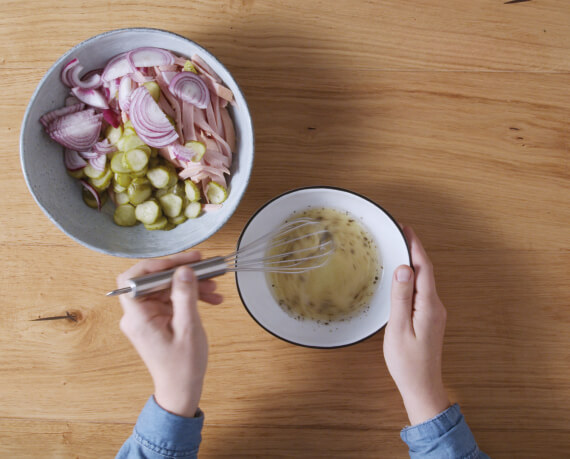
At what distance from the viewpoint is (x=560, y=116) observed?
2.97ft

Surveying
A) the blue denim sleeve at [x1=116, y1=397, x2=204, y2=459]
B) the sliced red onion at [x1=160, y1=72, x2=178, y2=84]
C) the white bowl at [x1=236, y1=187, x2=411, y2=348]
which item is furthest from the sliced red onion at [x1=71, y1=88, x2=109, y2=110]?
the blue denim sleeve at [x1=116, y1=397, x2=204, y2=459]

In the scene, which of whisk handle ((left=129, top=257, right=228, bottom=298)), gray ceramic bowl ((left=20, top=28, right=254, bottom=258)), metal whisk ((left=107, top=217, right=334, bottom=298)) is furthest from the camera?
metal whisk ((left=107, top=217, right=334, bottom=298))

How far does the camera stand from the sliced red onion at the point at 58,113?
0.76 m

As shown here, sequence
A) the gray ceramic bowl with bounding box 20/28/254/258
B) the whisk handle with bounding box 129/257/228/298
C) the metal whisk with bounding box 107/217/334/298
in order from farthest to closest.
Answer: the metal whisk with bounding box 107/217/334/298 < the gray ceramic bowl with bounding box 20/28/254/258 < the whisk handle with bounding box 129/257/228/298

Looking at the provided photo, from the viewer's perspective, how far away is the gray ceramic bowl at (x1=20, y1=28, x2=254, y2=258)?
73cm

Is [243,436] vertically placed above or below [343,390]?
below

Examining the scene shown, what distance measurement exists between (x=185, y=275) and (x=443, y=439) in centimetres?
53

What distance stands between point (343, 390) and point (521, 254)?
441 mm

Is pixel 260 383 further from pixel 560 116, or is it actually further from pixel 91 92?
pixel 560 116

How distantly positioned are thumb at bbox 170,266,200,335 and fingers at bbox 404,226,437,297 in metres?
0.39

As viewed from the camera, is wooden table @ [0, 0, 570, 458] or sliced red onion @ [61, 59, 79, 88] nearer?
sliced red onion @ [61, 59, 79, 88]

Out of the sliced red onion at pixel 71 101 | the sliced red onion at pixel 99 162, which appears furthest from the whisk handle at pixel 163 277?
the sliced red onion at pixel 71 101

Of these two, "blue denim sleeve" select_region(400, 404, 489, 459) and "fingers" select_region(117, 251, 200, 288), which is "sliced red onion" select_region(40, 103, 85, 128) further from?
"blue denim sleeve" select_region(400, 404, 489, 459)

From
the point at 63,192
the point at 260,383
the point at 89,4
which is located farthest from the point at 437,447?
the point at 89,4
